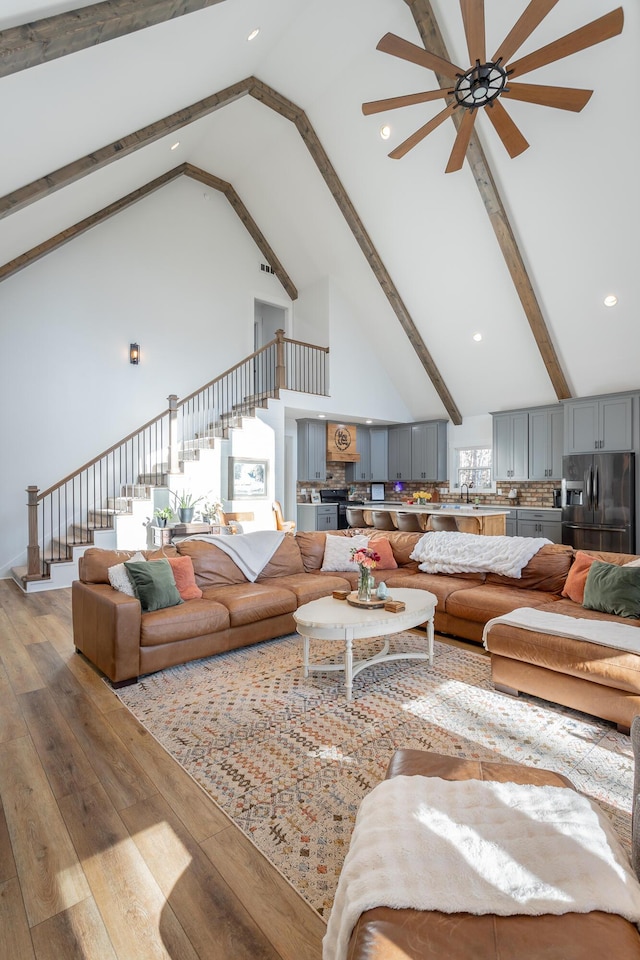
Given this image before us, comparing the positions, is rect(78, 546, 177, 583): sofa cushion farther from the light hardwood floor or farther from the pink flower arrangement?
the pink flower arrangement

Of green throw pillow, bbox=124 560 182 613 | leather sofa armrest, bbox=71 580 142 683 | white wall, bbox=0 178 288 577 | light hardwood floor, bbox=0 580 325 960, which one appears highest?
white wall, bbox=0 178 288 577

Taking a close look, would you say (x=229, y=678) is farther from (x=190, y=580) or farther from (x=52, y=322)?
A: (x=52, y=322)

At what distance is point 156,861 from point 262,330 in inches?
405

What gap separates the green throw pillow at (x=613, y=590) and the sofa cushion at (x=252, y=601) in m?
2.25

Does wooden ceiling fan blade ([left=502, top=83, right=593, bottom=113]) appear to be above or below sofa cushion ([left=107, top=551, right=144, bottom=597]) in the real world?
above

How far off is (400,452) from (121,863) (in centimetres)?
922

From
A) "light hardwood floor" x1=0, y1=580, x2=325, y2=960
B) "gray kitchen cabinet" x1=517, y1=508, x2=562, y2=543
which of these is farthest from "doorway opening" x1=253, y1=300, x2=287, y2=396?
"light hardwood floor" x1=0, y1=580, x2=325, y2=960

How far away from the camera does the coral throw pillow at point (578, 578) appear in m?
3.69

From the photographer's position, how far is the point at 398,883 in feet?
3.46

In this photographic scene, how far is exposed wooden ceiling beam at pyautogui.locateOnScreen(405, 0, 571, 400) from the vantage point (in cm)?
517

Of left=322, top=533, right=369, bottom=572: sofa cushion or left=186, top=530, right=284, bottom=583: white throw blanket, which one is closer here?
left=186, top=530, right=284, bottom=583: white throw blanket

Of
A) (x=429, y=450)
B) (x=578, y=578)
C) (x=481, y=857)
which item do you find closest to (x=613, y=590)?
(x=578, y=578)

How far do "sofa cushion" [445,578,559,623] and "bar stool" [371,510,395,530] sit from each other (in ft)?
10.2

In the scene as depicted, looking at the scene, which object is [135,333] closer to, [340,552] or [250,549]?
[250,549]
